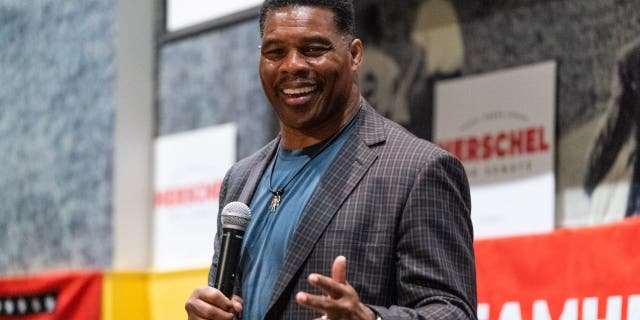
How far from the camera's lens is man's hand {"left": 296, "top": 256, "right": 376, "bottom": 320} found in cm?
152

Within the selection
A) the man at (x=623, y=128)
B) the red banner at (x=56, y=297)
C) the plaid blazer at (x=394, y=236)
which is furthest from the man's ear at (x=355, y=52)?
the red banner at (x=56, y=297)

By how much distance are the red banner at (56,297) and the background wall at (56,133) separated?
0.17 m

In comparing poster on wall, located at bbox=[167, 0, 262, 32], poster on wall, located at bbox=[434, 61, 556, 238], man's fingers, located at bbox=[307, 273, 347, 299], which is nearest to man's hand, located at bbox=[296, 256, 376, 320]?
man's fingers, located at bbox=[307, 273, 347, 299]

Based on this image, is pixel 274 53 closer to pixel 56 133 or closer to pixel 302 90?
pixel 302 90

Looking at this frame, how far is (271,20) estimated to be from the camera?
6.49 ft

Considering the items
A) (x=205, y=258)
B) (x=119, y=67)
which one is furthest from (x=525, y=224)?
(x=119, y=67)

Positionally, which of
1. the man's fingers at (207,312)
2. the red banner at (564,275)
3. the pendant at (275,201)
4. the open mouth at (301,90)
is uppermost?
the open mouth at (301,90)

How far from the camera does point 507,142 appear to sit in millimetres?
3805

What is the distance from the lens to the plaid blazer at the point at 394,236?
1730mm

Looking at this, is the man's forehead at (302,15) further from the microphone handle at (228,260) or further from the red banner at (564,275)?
the red banner at (564,275)

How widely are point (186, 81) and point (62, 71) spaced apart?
0.75 metres

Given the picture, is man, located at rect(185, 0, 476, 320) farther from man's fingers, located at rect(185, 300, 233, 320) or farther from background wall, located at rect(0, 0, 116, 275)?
background wall, located at rect(0, 0, 116, 275)

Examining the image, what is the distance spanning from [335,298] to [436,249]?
0.86ft

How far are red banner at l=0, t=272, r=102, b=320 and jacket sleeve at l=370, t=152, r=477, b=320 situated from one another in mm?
3377
